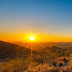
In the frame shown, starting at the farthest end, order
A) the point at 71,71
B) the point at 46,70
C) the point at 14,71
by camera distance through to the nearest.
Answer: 1. the point at 14,71
2. the point at 46,70
3. the point at 71,71

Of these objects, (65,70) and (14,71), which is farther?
(14,71)

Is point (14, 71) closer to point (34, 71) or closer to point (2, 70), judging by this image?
point (2, 70)

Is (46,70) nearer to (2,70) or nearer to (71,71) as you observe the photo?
(71,71)

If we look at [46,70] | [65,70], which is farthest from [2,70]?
[65,70]

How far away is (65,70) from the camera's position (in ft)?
14.4

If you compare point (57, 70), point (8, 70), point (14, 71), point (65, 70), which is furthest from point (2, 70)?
point (65, 70)

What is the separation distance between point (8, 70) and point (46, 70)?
Result: 3158mm

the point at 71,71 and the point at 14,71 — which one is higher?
the point at 71,71

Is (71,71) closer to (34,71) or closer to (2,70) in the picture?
(34,71)

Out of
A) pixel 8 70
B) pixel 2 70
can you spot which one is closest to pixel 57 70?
pixel 8 70

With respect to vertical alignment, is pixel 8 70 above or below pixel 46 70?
below

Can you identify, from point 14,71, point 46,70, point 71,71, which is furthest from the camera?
point 14,71

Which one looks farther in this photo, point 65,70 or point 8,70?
point 8,70

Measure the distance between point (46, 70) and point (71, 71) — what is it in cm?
125
